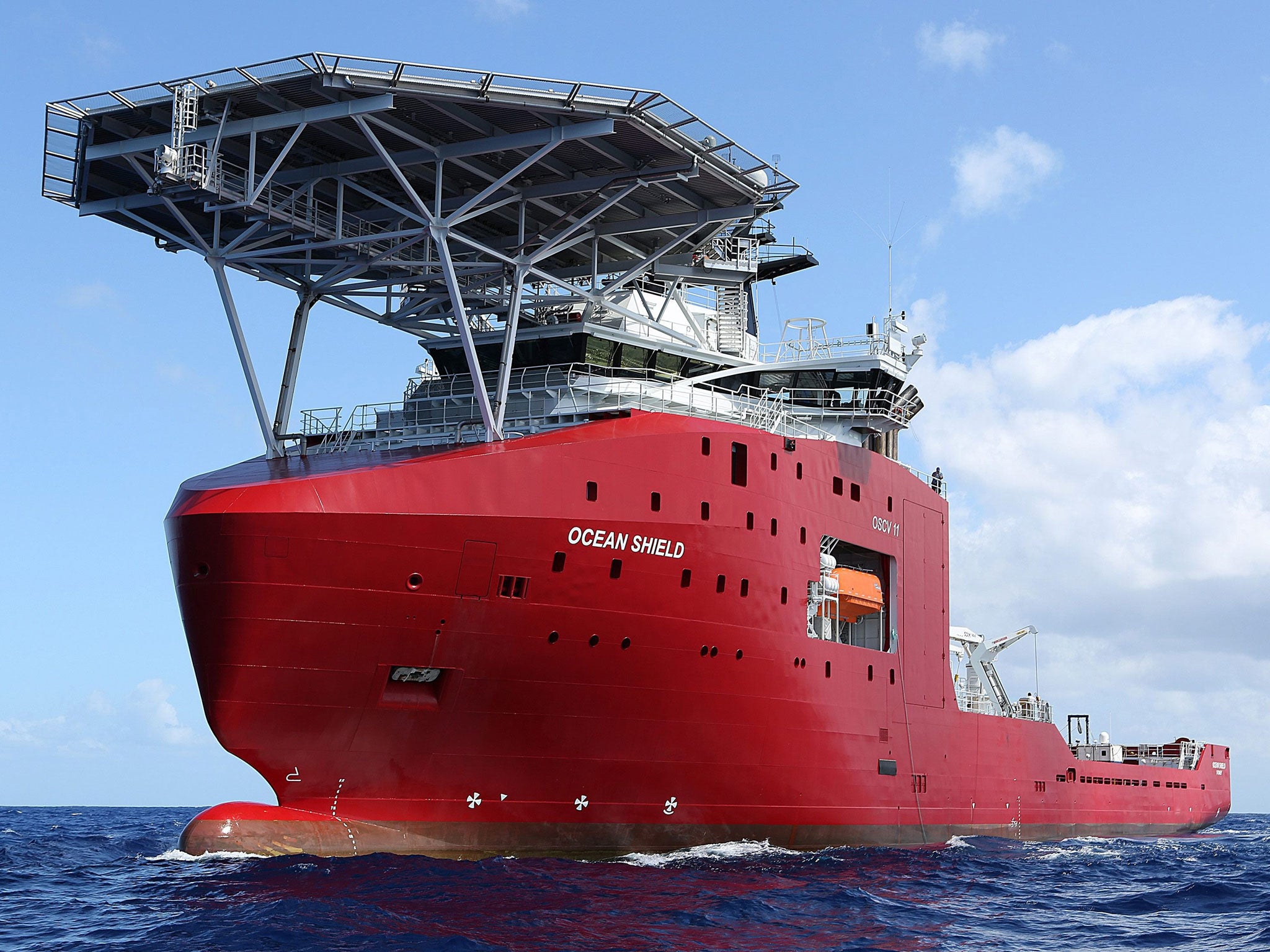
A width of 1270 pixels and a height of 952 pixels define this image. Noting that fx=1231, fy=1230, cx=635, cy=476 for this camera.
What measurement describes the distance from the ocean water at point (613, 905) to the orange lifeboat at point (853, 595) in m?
5.25

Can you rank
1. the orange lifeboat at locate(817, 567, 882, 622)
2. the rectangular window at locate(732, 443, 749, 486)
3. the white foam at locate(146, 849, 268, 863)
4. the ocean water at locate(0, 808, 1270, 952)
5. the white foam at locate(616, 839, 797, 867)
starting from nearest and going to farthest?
the ocean water at locate(0, 808, 1270, 952) → the white foam at locate(146, 849, 268, 863) → the white foam at locate(616, 839, 797, 867) → the rectangular window at locate(732, 443, 749, 486) → the orange lifeboat at locate(817, 567, 882, 622)

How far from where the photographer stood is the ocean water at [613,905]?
14.7 m

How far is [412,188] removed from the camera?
23031mm

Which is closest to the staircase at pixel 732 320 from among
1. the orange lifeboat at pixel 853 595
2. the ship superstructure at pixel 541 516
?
the ship superstructure at pixel 541 516

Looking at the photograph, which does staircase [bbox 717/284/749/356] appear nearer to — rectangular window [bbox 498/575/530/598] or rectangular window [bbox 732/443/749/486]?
rectangular window [bbox 732/443/749/486]

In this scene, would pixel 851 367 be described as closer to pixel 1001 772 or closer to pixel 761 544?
pixel 761 544

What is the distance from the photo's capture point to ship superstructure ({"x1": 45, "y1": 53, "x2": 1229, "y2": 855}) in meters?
18.6

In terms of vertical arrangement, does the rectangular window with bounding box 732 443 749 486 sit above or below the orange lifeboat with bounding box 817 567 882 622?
above

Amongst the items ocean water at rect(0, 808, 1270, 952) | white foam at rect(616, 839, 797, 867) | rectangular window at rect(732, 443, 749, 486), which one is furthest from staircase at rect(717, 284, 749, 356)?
ocean water at rect(0, 808, 1270, 952)

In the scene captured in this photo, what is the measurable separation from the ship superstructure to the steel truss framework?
0.30ft

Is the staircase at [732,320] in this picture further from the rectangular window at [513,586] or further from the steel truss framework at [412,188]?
the rectangular window at [513,586]

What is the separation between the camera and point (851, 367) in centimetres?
2994

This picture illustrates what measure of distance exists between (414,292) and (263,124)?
6853 millimetres

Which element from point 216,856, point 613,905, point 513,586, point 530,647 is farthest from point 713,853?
point 216,856
